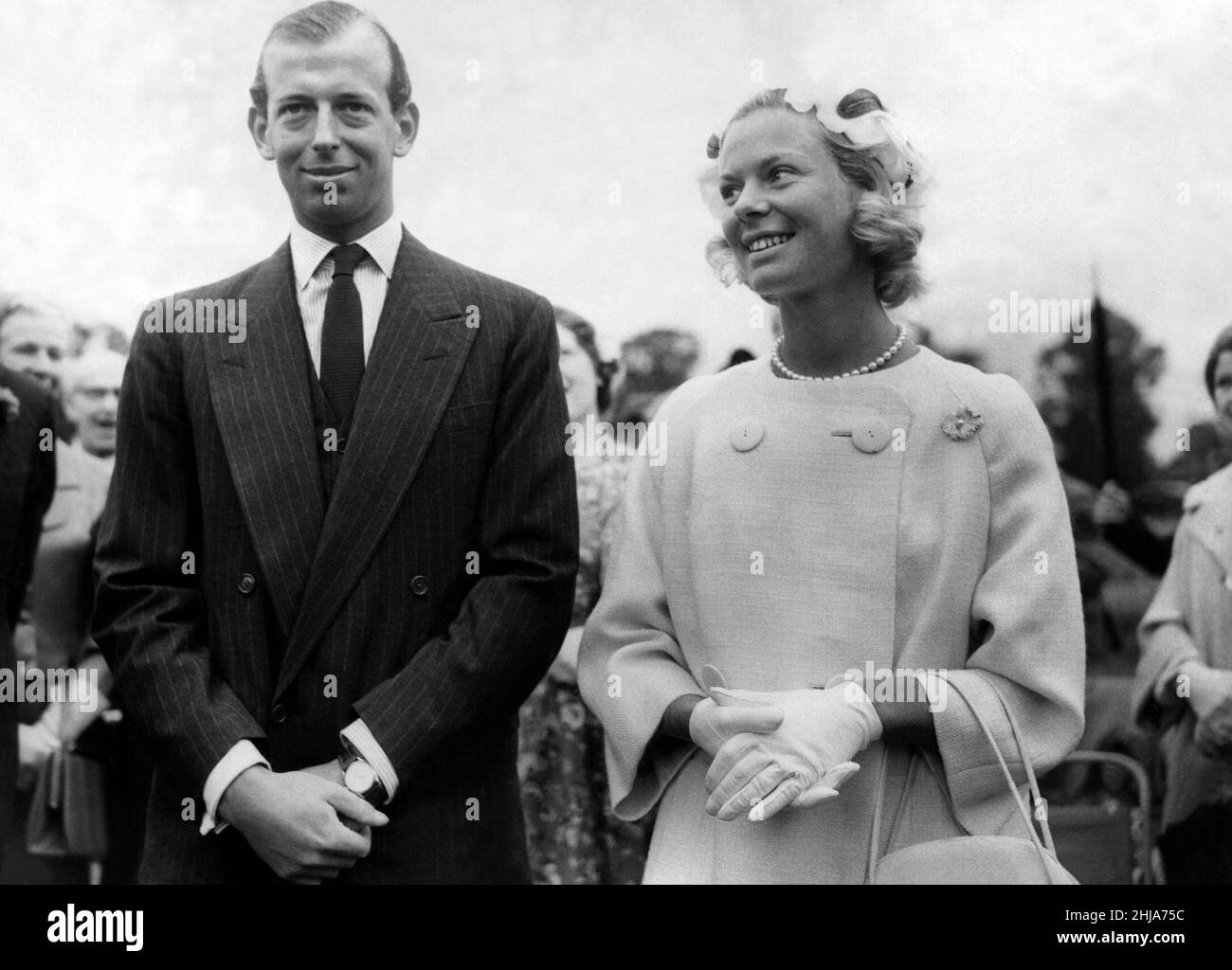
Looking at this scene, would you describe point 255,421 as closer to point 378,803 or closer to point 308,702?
point 308,702

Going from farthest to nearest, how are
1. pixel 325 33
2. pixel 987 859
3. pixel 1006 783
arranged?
pixel 325 33
pixel 1006 783
pixel 987 859

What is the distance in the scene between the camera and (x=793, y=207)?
3275mm

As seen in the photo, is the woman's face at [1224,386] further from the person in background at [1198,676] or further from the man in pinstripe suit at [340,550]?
the man in pinstripe suit at [340,550]

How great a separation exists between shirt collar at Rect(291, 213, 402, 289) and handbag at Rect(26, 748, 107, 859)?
126 centimetres

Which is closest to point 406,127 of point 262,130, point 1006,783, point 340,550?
point 262,130

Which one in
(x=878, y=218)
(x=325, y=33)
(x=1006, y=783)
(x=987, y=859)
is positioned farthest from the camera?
(x=325, y=33)

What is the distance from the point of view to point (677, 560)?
3350 mm

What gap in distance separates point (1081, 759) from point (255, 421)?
1974mm

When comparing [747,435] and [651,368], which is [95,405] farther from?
[747,435]

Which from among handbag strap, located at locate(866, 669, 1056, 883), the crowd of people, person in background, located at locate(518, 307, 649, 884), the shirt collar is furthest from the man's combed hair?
handbag strap, located at locate(866, 669, 1056, 883)

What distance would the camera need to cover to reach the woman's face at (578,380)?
12.3ft

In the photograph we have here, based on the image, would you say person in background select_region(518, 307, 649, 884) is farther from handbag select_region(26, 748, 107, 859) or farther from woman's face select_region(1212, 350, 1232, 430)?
woman's face select_region(1212, 350, 1232, 430)

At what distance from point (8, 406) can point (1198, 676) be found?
2.78 m

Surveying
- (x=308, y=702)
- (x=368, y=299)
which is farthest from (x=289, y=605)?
(x=368, y=299)
